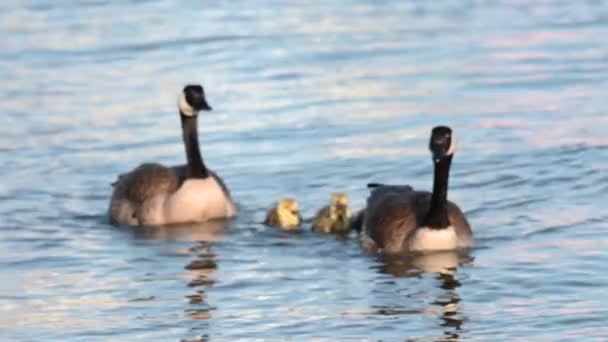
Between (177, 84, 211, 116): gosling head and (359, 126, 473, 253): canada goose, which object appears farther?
(177, 84, 211, 116): gosling head

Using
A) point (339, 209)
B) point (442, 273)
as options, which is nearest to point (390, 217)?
point (339, 209)

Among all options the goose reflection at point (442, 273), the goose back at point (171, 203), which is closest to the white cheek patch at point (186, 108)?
the goose back at point (171, 203)

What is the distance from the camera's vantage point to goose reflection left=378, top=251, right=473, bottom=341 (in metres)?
13.1

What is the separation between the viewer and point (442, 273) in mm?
14906

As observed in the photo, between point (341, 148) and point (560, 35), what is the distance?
725 cm

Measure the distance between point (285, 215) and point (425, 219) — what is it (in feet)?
5.21

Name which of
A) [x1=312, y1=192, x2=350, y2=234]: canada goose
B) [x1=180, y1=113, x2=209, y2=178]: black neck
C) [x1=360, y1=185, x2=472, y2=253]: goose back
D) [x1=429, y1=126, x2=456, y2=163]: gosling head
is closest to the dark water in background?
[x1=312, y1=192, x2=350, y2=234]: canada goose

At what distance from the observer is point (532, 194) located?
692 inches

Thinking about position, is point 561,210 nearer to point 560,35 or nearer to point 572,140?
point 572,140

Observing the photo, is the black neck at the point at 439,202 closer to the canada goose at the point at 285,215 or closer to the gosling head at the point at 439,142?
the gosling head at the point at 439,142

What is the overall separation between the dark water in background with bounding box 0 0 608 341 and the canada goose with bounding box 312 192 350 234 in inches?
6.4

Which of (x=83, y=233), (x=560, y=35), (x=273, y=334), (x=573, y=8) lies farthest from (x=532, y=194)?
(x=573, y=8)

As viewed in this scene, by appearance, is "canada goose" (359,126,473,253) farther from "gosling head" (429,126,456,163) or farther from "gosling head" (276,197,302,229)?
"gosling head" (276,197,302,229)

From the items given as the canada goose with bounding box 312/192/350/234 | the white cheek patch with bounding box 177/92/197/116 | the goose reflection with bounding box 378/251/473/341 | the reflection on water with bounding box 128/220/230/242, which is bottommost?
the goose reflection with bounding box 378/251/473/341
